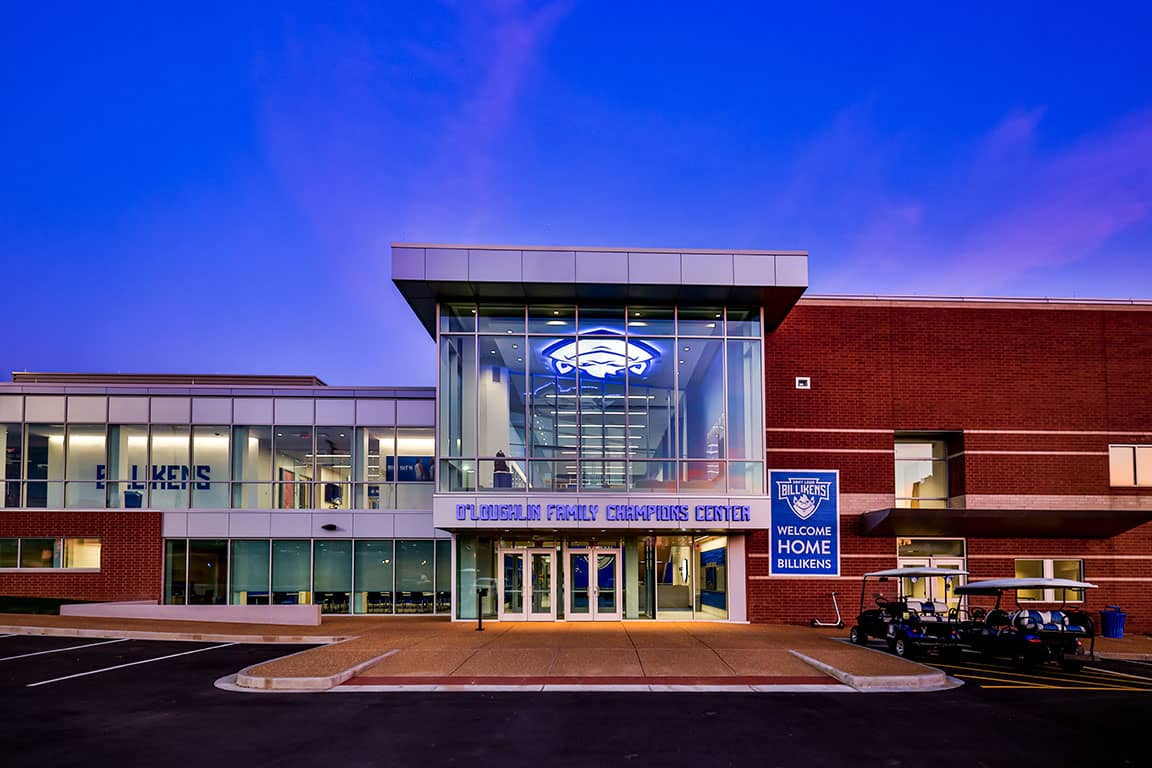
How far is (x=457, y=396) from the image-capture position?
84.2 feet

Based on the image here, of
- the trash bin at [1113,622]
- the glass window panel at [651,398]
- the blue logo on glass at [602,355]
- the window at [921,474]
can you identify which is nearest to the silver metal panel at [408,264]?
the blue logo on glass at [602,355]

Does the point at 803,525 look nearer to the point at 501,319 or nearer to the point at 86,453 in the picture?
the point at 501,319

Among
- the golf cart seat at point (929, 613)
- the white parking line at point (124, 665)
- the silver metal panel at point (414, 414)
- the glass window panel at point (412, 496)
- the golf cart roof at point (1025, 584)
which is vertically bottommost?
the white parking line at point (124, 665)

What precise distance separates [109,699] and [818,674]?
36.4ft

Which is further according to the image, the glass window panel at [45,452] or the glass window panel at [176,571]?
the glass window panel at [45,452]

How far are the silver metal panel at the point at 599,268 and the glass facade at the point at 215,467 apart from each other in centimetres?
853

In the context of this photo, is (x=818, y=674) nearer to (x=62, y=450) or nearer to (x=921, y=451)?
(x=921, y=451)

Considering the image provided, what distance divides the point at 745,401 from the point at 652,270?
4581mm

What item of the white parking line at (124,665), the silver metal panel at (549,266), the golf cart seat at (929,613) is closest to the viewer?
the white parking line at (124,665)

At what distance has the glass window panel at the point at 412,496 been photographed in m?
29.7

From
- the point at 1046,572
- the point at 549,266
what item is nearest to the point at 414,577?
the point at 549,266

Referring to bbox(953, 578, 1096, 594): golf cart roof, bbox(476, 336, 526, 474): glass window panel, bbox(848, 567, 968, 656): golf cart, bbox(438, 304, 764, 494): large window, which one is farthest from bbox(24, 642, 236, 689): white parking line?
bbox(953, 578, 1096, 594): golf cart roof

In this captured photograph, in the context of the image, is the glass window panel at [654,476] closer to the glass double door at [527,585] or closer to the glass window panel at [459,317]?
the glass double door at [527,585]

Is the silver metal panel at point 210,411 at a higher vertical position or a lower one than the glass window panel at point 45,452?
higher
